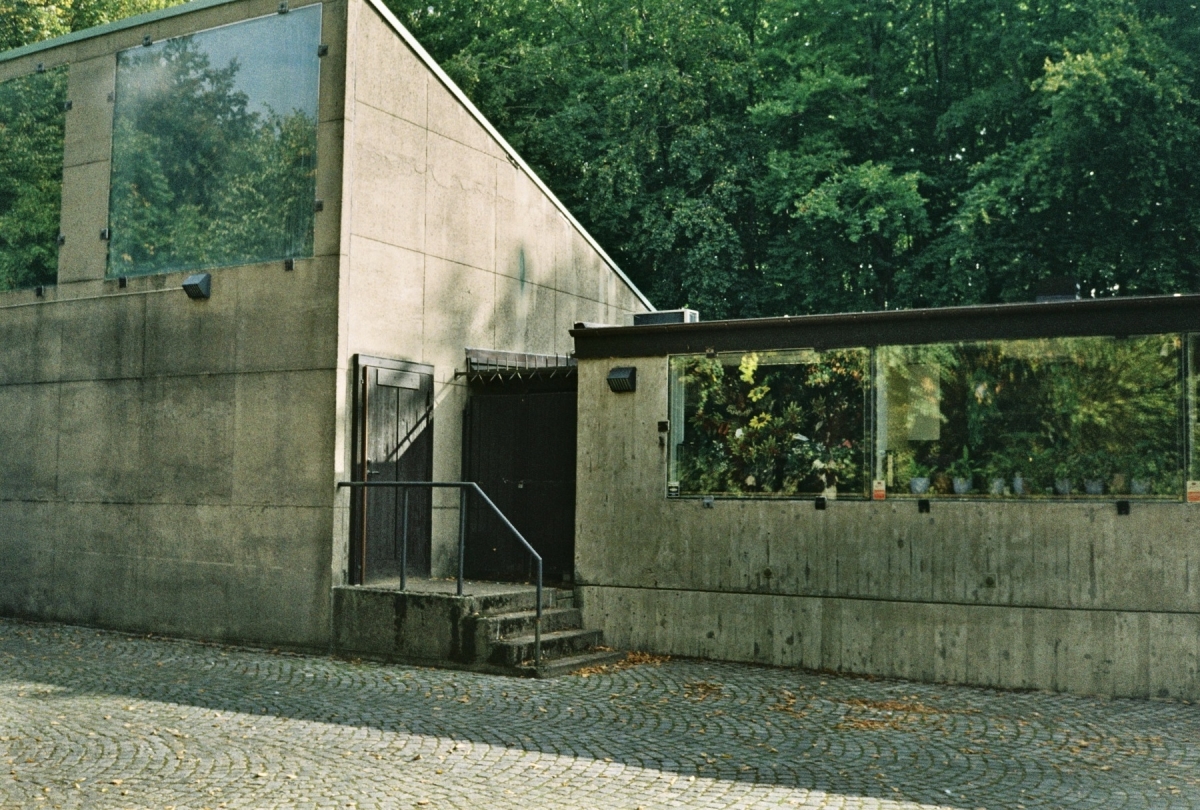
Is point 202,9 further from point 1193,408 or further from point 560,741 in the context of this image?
point 1193,408

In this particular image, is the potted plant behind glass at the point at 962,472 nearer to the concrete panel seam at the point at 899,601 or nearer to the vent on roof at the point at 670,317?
the concrete panel seam at the point at 899,601

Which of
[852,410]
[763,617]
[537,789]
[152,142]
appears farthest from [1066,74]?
[537,789]

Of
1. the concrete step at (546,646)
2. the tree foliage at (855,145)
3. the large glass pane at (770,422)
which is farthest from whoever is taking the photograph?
the tree foliage at (855,145)

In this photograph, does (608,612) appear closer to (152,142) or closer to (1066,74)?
(152,142)

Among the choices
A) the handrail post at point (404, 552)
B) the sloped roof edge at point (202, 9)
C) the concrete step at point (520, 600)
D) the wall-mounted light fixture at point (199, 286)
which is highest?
the sloped roof edge at point (202, 9)

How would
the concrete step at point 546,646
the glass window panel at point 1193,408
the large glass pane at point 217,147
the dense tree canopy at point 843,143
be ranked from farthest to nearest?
the dense tree canopy at point 843,143 < the large glass pane at point 217,147 < the concrete step at point 546,646 < the glass window panel at point 1193,408

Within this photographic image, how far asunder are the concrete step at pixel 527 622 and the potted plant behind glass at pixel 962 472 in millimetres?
3914

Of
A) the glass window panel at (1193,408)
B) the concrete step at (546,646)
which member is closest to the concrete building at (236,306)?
the concrete step at (546,646)

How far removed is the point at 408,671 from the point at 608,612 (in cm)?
227

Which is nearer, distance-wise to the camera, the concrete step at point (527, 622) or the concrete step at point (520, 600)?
the concrete step at point (527, 622)

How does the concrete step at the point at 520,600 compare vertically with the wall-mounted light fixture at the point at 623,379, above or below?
below

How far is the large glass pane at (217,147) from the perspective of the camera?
1299cm

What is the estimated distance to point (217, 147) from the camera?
1345 centimetres

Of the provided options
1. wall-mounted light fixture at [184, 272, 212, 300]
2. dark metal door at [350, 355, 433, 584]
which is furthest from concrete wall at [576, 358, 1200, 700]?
wall-mounted light fixture at [184, 272, 212, 300]
